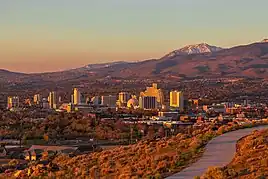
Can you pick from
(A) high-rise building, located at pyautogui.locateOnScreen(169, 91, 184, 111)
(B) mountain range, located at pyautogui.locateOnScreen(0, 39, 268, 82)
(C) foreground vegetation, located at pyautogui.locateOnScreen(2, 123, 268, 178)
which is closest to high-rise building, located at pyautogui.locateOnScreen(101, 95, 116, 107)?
(A) high-rise building, located at pyautogui.locateOnScreen(169, 91, 184, 111)

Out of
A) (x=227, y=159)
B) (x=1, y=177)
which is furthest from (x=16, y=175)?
(x=227, y=159)

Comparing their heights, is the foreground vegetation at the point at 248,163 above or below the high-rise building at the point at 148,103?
above

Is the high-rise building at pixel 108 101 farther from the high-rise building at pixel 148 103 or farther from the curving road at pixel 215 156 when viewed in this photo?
the curving road at pixel 215 156

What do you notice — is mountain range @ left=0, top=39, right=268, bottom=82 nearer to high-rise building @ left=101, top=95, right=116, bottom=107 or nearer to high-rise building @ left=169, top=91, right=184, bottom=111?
high-rise building @ left=101, top=95, right=116, bottom=107

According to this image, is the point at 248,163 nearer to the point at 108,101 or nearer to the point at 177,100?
the point at 177,100

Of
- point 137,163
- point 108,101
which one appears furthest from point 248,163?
point 108,101

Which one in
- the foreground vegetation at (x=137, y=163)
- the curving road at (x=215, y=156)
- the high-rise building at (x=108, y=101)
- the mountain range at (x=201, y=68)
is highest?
the mountain range at (x=201, y=68)

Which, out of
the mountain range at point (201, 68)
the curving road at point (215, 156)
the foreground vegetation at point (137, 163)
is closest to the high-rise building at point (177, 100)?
the foreground vegetation at point (137, 163)
